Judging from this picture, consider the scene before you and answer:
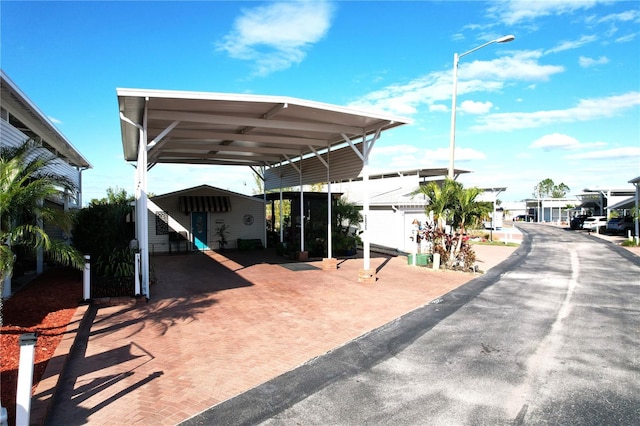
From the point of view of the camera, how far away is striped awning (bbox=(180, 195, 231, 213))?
19.3 meters

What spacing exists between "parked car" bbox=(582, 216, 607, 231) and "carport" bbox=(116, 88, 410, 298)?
29117mm

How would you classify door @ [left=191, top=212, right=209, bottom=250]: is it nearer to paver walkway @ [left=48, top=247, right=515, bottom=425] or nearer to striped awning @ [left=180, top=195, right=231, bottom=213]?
striped awning @ [left=180, top=195, right=231, bottom=213]

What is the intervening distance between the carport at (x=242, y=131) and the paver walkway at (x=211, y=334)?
5.03ft

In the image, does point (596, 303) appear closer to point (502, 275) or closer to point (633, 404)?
point (502, 275)

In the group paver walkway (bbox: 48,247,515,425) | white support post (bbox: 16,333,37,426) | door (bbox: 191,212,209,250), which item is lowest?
paver walkway (bbox: 48,247,515,425)

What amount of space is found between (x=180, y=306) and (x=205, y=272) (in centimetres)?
472

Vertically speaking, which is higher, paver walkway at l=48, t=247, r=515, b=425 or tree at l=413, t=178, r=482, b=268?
tree at l=413, t=178, r=482, b=268

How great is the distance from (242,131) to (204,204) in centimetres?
778

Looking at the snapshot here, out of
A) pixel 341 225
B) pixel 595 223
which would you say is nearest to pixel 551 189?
pixel 595 223

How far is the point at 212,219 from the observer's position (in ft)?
66.5

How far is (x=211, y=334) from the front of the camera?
679 cm

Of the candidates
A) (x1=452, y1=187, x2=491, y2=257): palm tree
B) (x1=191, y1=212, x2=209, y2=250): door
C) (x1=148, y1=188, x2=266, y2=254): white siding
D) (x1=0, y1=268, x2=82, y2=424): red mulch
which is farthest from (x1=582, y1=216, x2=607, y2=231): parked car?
(x1=0, y1=268, x2=82, y2=424): red mulch

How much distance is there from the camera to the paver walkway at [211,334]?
14.8ft

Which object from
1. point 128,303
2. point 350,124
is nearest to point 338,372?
point 128,303
